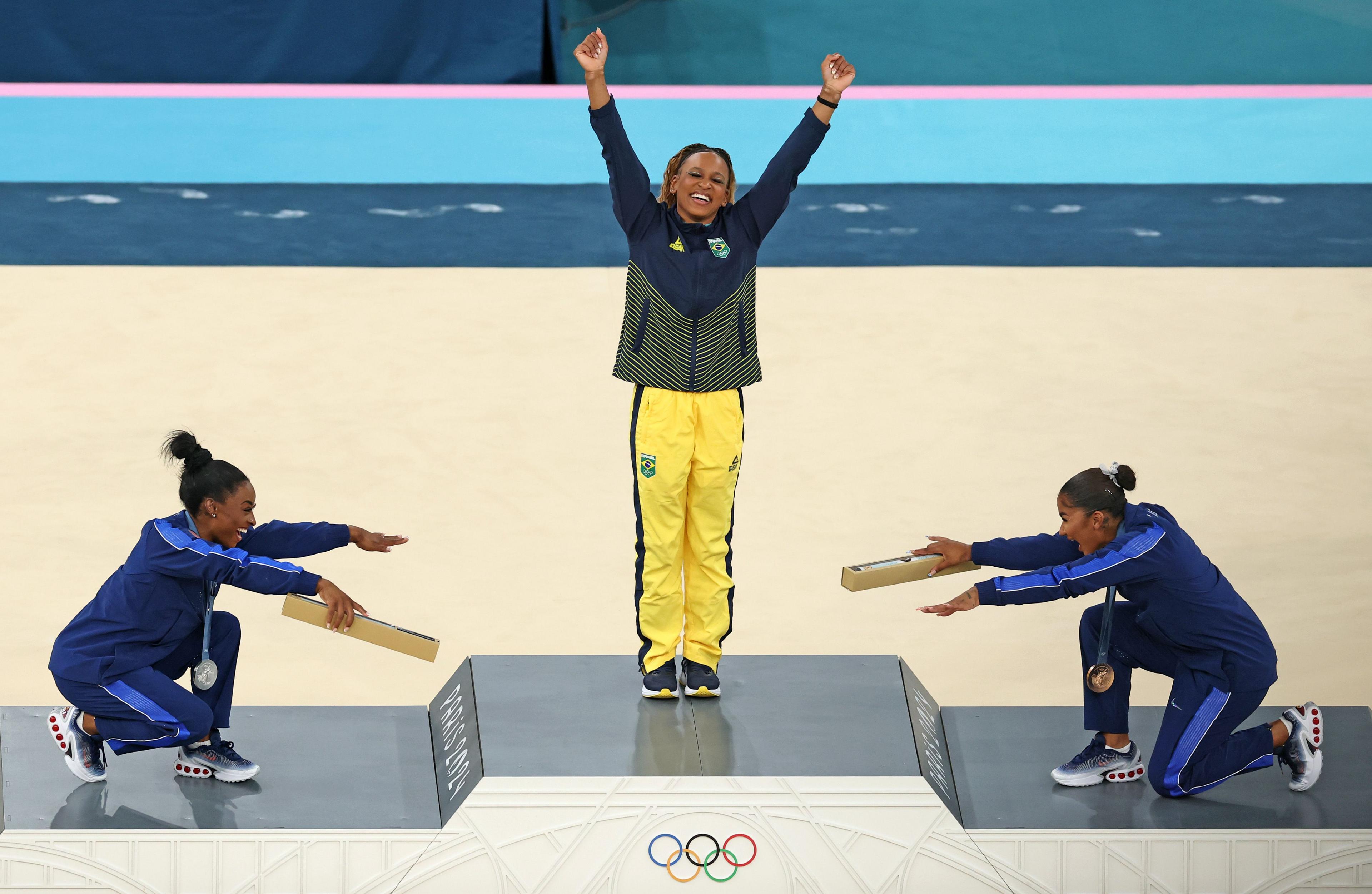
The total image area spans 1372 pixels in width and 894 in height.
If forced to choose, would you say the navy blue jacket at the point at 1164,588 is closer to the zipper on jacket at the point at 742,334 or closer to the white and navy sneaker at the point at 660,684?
the zipper on jacket at the point at 742,334

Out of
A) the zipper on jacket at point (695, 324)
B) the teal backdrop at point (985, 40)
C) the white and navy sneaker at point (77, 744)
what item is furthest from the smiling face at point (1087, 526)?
the teal backdrop at point (985, 40)

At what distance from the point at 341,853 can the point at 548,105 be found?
18.6 feet

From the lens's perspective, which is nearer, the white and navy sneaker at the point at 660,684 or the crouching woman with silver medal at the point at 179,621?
the crouching woman with silver medal at the point at 179,621

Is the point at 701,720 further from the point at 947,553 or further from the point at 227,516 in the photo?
the point at 227,516

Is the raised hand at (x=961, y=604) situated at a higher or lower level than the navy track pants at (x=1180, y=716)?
higher

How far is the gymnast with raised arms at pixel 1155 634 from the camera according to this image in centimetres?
361

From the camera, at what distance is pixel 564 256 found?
8.34 m

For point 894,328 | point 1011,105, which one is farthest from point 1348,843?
point 1011,105

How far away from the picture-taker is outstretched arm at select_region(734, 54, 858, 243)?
12.5 ft

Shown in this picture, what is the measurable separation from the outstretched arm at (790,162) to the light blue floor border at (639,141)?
14.6ft

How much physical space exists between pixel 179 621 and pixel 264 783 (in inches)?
17.4

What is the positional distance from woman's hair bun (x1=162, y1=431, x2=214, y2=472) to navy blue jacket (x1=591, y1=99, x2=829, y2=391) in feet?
3.22

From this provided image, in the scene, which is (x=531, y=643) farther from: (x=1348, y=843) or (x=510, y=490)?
(x=1348, y=843)

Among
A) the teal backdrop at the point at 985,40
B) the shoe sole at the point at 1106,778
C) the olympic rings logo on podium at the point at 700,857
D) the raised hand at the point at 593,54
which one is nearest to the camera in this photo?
the olympic rings logo on podium at the point at 700,857
